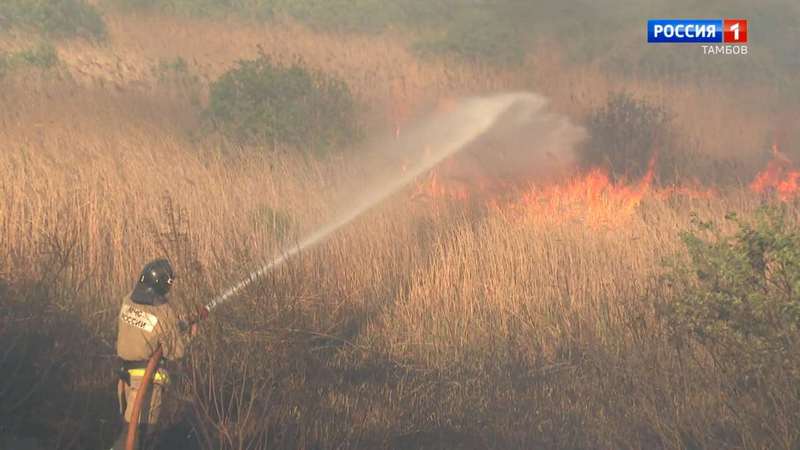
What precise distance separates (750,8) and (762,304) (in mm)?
19894

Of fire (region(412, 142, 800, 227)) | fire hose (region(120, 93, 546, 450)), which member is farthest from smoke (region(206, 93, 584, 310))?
fire (region(412, 142, 800, 227))

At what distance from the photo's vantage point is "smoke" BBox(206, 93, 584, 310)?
12.3m

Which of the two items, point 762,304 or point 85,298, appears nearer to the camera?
point 762,304

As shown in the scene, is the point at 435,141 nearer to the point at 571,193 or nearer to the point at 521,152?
the point at 521,152

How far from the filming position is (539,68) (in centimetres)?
1942

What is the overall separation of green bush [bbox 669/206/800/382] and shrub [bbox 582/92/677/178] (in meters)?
7.02

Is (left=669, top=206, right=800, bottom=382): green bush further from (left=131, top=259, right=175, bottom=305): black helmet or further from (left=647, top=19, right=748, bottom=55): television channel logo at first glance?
(left=647, top=19, right=748, bottom=55): television channel logo

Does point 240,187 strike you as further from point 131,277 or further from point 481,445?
point 481,445

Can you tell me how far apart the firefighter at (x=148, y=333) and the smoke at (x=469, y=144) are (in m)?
5.03

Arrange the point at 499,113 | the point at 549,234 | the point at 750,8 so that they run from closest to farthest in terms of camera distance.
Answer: the point at 549,234 → the point at 499,113 → the point at 750,8

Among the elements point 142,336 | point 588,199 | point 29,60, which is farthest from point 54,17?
point 142,336

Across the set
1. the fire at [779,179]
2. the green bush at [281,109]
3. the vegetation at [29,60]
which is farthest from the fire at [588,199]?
the vegetation at [29,60]

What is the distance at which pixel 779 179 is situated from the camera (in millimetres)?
14875

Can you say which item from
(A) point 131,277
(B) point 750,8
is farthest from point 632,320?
(B) point 750,8
